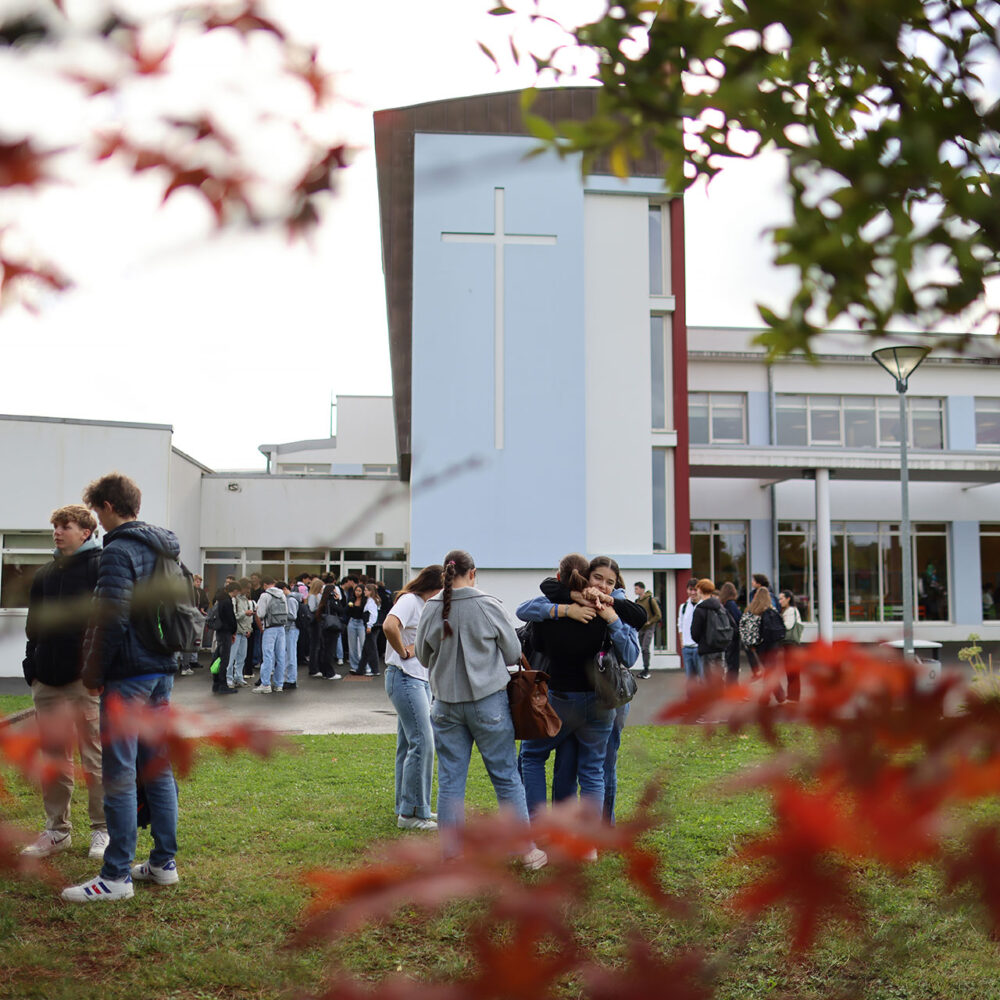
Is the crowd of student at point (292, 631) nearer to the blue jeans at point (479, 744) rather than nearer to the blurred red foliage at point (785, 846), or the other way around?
the blue jeans at point (479, 744)

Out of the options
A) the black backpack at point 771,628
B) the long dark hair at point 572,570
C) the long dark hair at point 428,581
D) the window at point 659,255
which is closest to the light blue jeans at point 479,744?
the long dark hair at point 572,570

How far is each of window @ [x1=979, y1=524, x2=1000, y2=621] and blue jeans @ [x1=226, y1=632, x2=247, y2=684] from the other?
19925 mm

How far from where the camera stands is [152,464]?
58.9ft

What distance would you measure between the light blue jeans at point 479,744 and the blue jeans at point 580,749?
0.21 meters

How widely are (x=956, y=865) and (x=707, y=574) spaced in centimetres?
2242

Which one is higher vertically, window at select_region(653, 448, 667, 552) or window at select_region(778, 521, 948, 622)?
window at select_region(653, 448, 667, 552)

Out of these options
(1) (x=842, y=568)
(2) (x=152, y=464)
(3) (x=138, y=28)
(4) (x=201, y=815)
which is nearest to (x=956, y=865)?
(3) (x=138, y=28)

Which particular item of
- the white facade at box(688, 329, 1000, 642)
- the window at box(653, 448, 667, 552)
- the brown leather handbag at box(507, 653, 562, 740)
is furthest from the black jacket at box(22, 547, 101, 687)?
the white facade at box(688, 329, 1000, 642)

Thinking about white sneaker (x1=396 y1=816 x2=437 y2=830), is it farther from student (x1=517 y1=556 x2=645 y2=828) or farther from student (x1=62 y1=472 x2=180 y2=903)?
student (x1=62 y1=472 x2=180 y2=903)

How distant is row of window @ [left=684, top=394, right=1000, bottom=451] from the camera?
2345cm

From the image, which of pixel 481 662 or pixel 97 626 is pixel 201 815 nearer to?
pixel 481 662

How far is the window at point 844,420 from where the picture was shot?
23703 mm

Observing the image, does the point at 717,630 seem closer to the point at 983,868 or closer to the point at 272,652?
the point at 272,652

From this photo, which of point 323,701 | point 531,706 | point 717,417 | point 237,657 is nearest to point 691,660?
point 323,701
